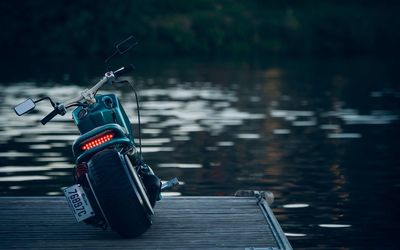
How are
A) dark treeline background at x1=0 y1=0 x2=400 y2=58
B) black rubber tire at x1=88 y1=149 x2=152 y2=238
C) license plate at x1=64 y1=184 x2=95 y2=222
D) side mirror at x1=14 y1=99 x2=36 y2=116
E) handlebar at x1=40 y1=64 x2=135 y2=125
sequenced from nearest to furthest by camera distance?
black rubber tire at x1=88 y1=149 x2=152 y2=238
side mirror at x1=14 y1=99 x2=36 y2=116
license plate at x1=64 y1=184 x2=95 y2=222
handlebar at x1=40 y1=64 x2=135 y2=125
dark treeline background at x1=0 y1=0 x2=400 y2=58

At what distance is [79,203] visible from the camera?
28.2 ft

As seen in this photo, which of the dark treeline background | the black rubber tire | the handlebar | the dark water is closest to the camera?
the black rubber tire

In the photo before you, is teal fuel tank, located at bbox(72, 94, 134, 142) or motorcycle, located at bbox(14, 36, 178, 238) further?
teal fuel tank, located at bbox(72, 94, 134, 142)

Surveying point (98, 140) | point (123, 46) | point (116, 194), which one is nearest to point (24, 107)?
point (98, 140)

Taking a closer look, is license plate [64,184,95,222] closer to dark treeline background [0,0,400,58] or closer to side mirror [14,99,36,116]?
side mirror [14,99,36,116]

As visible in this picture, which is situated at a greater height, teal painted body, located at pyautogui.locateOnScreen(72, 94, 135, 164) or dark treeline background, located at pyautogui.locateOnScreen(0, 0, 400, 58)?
teal painted body, located at pyautogui.locateOnScreen(72, 94, 135, 164)

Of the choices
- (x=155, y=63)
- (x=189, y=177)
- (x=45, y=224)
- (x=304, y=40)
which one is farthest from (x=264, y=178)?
(x=304, y=40)

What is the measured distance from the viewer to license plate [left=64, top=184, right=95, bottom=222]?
856 cm

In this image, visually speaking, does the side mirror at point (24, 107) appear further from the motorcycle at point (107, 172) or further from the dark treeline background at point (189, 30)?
the dark treeline background at point (189, 30)

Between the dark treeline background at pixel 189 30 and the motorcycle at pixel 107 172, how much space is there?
5075cm

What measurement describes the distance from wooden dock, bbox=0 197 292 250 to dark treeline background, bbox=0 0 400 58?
49.8 meters

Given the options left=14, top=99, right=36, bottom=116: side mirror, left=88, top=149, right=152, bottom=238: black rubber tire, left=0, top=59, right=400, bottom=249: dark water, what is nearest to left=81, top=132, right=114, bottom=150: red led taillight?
left=88, top=149, right=152, bottom=238: black rubber tire

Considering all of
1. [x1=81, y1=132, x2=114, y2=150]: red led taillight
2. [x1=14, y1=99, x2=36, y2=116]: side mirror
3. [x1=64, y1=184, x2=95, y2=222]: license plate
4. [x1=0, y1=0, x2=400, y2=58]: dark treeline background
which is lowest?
[x1=0, y1=0, x2=400, y2=58]: dark treeline background

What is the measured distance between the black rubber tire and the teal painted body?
186 millimetres
